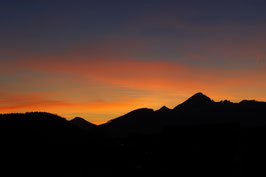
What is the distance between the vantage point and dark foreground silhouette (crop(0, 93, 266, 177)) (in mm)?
23422

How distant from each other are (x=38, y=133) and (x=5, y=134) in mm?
6242

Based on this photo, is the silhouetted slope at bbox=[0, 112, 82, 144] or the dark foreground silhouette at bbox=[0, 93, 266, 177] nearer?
the dark foreground silhouette at bbox=[0, 93, 266, 177]

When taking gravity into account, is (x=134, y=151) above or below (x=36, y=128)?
below

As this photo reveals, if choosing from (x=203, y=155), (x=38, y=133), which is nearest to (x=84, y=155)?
(x=38, y=133)

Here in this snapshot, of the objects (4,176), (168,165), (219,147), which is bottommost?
(4,176)

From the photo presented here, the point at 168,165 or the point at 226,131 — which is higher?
the point at 226,131

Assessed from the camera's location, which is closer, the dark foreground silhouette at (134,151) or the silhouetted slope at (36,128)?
the dark foreground silhouette at (134,151)

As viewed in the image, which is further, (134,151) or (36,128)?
(36,128)

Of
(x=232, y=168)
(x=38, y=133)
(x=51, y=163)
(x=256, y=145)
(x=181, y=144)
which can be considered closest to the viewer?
(x=232, y=168)

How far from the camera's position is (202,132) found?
2530 cm

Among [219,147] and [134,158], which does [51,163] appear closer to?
[134,158]

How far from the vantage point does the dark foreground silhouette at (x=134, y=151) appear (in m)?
23.4

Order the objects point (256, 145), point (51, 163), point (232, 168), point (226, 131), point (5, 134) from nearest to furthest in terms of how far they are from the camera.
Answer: point (232, 168)
point (226, 131)
point (256, 145)
point (51, 163)
point (5, 134)

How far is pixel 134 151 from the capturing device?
43094 mm
